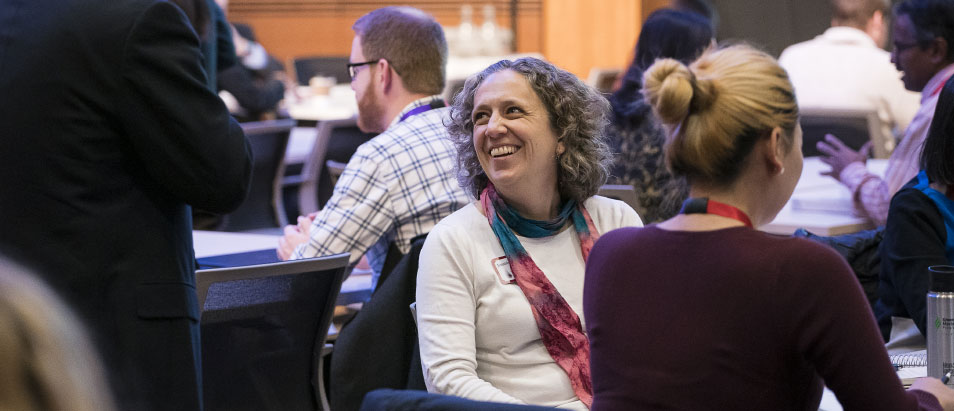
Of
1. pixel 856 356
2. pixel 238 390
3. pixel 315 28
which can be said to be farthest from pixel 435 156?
pixel 315 28

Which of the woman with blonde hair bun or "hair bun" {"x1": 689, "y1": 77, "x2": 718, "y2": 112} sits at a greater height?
"hair bun" {"x1": 689, "y1": 77, "x2": 718, "y2": 112}

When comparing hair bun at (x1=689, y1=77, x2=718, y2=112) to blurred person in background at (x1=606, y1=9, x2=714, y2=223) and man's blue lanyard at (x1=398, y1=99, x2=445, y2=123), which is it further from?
blurred person in background at (x1=606, y1=9, x2=714, y2=223)

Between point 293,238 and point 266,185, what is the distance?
7.76ft

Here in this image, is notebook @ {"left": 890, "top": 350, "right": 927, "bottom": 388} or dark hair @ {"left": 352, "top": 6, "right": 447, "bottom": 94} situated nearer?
notebook @ {"left": 890, "top": 350, "right": 927, "bottom": 388}

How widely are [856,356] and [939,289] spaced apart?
1.86 ft

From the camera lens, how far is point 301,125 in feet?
23.0

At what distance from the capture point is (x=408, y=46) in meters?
3.10

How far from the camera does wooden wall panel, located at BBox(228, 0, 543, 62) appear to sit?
11836 millimetres

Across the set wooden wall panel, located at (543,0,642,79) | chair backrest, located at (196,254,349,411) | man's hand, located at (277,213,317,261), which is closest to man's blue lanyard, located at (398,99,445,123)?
man's hand, located at (277,213,317,261)

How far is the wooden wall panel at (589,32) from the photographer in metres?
11.7

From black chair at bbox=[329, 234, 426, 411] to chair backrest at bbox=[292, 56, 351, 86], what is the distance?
7190mm

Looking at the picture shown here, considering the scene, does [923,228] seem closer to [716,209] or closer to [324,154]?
[716,209]

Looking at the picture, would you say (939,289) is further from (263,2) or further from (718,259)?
(263,2)

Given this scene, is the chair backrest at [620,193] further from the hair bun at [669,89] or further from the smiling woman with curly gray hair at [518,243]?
the hair bun at [669,89]
